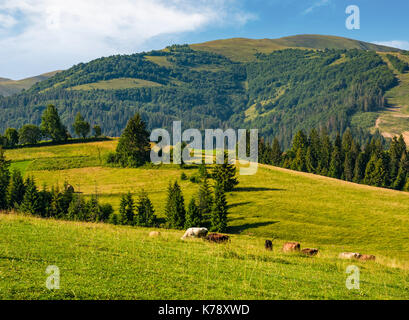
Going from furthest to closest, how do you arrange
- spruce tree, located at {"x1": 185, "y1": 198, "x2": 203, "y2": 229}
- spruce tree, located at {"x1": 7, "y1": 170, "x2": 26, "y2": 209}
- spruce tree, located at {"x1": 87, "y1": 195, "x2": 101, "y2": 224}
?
spruce tree, located at {"x1": 7, "y1": 170, "x2": 26, "y2": 209}
spruce tree, located at {"x1": 185, "y1": 198, "x2": 203, "y2": 229}
spruce tree, located at {"x1": 87, "y1": 195, "x2": 101, "y2": 224}

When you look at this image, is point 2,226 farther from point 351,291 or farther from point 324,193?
point 324,193

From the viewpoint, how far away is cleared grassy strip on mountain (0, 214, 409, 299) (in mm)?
14352

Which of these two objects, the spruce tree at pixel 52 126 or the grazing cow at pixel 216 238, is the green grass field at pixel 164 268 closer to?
the grazing cow at pixel 216 238

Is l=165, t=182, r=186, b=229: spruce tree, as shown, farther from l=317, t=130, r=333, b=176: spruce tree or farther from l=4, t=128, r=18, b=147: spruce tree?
l=4, t=128, r=18, b=147: spruce tree

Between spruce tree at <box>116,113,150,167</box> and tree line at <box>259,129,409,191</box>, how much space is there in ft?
209

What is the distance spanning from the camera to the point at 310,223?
6600 centimetres

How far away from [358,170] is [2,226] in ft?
469

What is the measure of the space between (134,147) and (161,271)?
10689cm

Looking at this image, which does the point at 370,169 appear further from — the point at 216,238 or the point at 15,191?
the point at 216,238

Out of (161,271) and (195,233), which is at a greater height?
(161,271)

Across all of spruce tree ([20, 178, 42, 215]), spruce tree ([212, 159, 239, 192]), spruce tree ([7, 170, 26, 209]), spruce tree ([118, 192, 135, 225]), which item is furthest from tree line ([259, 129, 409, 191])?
spruce tree ([20, 178, 42, 215])

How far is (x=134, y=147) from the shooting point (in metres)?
122

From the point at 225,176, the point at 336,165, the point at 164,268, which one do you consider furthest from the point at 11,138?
the point at 164,268
